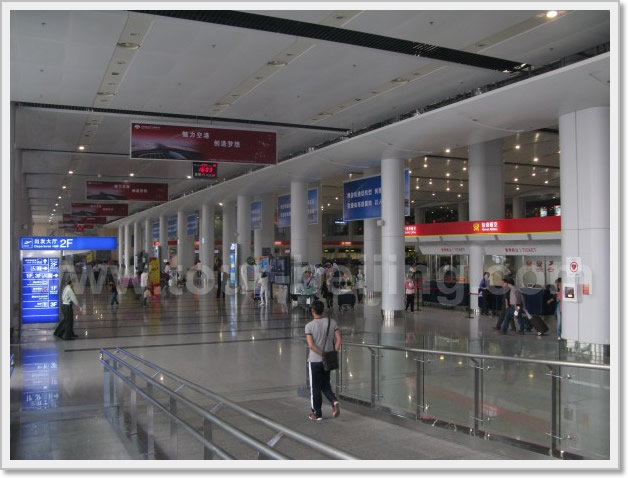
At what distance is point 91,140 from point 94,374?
10007 millimetres

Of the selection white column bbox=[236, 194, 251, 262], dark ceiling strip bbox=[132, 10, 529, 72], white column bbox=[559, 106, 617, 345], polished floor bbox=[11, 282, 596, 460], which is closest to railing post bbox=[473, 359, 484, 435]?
polished floor bbox=[11, 282, 596, 460]

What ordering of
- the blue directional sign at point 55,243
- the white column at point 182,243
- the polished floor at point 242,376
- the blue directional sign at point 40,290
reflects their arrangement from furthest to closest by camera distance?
1. the white column at point 182,243
2. the blue directional sign at point 40,290
3. the blue directional sign at point 55,243
4. the polished floor at point 242,376

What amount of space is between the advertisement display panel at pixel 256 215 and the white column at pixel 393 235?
1208 centimetres

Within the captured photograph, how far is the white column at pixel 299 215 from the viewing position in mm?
25047

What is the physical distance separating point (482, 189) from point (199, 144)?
10.7m

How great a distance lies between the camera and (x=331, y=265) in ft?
76.8

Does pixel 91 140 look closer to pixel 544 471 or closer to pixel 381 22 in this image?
pixel 381 22

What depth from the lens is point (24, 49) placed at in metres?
9.82

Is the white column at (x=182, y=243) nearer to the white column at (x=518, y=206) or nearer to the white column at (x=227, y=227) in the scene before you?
the white column at (x=227, y=227)

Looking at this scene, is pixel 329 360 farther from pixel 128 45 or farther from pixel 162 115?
pixel 162 115

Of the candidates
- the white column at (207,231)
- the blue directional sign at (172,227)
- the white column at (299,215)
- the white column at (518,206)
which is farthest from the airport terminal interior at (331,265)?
the white column at (518,206)

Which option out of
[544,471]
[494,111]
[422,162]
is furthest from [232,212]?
[544,471]

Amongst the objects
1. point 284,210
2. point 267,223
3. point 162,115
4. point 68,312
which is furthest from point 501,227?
point 267,223

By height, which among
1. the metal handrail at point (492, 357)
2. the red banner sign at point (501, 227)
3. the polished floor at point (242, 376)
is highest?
the red banner sign at point (501, 227)
